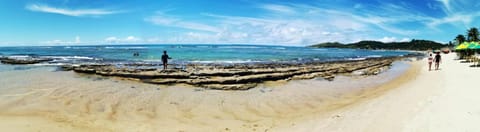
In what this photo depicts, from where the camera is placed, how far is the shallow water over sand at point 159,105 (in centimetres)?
905

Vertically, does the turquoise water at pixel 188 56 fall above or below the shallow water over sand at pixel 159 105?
above

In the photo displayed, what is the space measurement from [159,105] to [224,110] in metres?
2.43

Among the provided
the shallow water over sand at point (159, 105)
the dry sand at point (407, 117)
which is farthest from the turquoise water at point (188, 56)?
the dry sand at point (407, 117)

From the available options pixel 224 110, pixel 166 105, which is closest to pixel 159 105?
pixel 166 105

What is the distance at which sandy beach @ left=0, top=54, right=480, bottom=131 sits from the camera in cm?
848

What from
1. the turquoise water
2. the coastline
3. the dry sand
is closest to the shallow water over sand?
the coastline

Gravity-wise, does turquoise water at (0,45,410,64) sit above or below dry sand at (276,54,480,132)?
above

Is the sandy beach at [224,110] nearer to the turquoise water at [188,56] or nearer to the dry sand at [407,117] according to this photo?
the dry sand at [407,117]

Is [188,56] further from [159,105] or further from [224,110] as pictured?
[224,110]

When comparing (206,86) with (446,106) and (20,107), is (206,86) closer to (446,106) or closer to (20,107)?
(20,107)

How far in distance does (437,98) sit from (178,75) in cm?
1267

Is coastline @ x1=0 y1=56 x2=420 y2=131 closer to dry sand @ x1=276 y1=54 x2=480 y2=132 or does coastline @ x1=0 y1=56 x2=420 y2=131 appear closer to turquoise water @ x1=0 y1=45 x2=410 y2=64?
dry sand @ x1=276 y1=54 x2=480 y2=132

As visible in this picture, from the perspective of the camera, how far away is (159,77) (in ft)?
60.1

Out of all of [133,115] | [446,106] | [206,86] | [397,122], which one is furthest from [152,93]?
[446,106]
